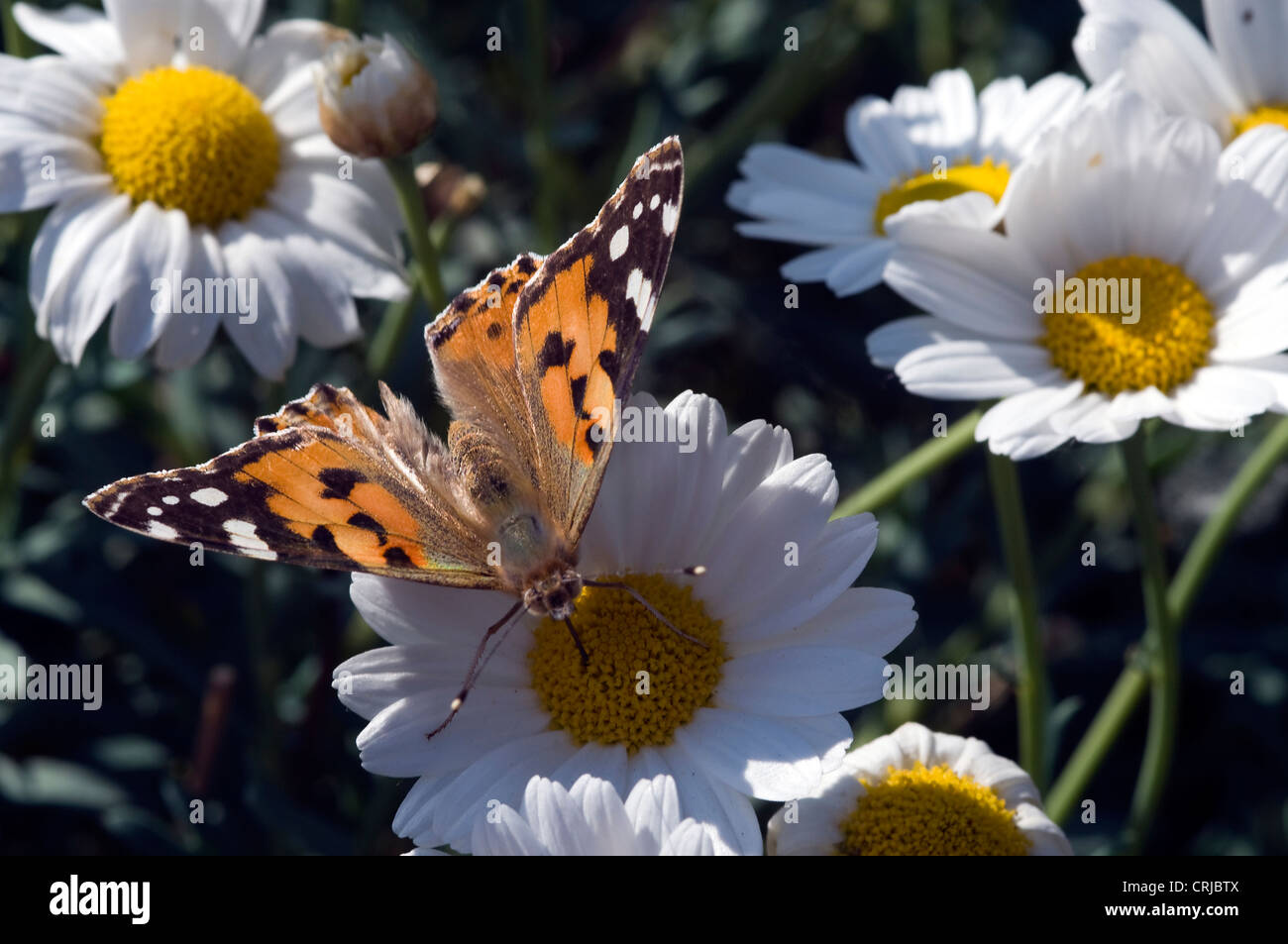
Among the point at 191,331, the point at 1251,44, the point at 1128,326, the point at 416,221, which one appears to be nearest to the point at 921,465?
the point at 1128,326

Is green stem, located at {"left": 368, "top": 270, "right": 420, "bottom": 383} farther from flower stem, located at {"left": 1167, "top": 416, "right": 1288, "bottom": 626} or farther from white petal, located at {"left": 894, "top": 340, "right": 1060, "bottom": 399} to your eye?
flower stem, located at {"left": 1167, "top": 416, "right": 1288, "bottom": 626}

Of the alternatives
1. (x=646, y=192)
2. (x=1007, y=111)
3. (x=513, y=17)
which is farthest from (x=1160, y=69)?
(x=513, y=17)

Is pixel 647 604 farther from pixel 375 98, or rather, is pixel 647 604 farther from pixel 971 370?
pixel 375 98

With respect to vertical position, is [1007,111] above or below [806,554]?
above

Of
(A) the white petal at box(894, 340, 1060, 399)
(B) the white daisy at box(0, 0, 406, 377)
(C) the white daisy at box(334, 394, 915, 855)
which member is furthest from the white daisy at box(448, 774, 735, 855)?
(B) the white daisy at box(0, 0, 406, 377)

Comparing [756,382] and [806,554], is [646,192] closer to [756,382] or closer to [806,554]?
[806,554]

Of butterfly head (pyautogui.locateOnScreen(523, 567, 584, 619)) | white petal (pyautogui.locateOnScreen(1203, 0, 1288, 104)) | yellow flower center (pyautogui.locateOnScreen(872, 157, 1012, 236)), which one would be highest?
white petal (pyautogui.locateOnScreen(1203, 0, 1288, 104))
